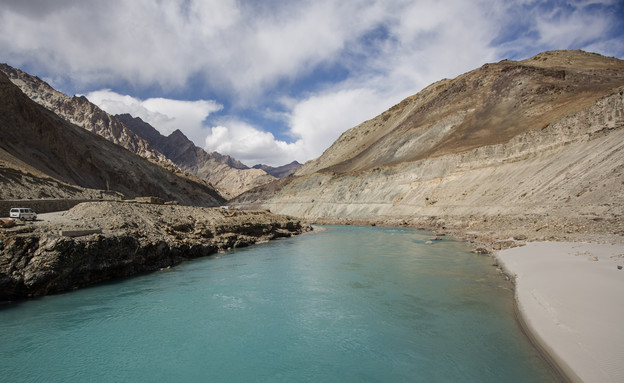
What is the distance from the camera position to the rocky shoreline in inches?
489

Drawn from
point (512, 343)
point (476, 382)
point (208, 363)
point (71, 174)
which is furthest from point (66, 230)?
point (71, 174)

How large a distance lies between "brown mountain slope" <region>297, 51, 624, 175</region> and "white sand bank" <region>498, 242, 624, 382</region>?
31769 mm

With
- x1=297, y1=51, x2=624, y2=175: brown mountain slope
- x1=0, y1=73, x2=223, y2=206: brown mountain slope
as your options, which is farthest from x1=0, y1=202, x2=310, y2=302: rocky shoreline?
x1=297, y1=51, x2=624, y2=175: brown mountain slope

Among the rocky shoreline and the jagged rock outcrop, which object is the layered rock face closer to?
the rocky shoreline

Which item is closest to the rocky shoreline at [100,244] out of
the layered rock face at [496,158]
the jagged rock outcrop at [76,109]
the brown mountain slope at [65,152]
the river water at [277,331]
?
the river water at [277,331]

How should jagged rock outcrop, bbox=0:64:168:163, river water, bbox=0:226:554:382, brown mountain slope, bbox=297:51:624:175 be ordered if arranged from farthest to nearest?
jagged rock outcrop, bbox=0:64:168:163 < brown mountain slope, bbox=297:51:624:175 < river water, bbox=0:226:554:382

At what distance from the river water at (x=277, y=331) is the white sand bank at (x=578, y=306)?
1.91 ft

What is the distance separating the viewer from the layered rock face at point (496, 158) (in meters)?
24.2

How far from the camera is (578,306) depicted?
8164mm

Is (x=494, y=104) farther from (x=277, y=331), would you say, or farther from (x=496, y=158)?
(x=277, y=331)

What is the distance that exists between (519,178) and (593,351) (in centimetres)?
3151

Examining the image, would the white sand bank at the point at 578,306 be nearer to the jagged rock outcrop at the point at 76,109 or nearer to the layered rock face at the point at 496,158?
the layered rock face at the point at 496,158

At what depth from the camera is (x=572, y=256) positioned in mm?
13297

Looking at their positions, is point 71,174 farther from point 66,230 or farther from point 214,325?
point 214,325
